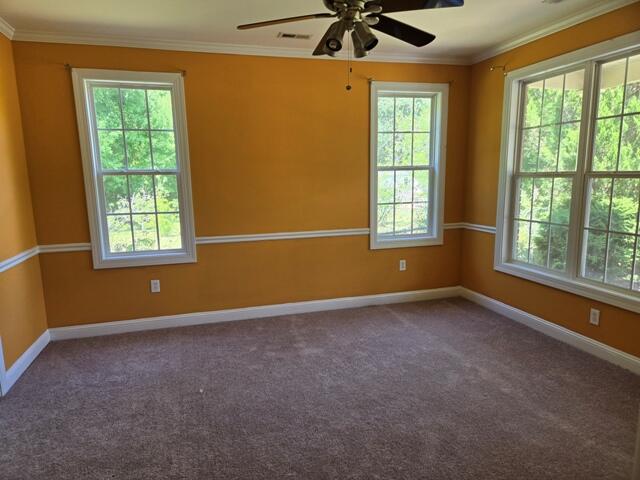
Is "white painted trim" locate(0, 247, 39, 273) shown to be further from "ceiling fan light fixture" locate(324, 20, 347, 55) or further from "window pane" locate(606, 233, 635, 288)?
"window pane" locate(606, 233, 635, 288)

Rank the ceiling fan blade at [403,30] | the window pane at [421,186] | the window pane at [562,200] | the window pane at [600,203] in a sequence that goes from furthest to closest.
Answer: the window pane at [421,186] < the window pane at [562,200] < the window pane at [600,203] < the ceiling fan blade at [403,30]

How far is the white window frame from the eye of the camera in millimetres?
2785

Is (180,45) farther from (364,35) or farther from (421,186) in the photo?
(421,186)

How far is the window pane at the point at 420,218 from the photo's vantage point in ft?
14.3

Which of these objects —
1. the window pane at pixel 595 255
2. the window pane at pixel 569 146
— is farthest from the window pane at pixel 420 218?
the window pane at pixel 595 255

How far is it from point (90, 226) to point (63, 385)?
4.45 ft

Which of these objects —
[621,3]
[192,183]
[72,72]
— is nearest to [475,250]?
[621,3]

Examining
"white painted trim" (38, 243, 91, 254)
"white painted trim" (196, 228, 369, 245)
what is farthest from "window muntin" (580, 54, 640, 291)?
"white painted trim" (38, 243, 91, 254)

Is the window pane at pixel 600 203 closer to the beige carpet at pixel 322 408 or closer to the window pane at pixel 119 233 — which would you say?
the beige carpet at pixel 322 408

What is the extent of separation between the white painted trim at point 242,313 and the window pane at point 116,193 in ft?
3.50

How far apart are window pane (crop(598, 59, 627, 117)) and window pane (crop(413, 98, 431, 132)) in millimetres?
1629

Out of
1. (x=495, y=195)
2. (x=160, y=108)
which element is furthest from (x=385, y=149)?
(x=160, y=108)

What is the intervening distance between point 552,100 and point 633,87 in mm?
663

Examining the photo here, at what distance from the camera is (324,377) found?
277 centimetres
